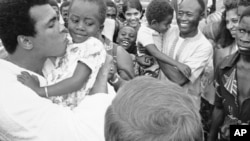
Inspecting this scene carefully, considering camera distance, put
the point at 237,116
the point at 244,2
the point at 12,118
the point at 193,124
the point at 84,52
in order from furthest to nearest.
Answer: the point at 244,2, the point at 237,116, the point at 84,52, the point at 12,118, the point at 193,124

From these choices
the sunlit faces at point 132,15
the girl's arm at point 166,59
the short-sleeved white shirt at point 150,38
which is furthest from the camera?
the sunlit faces at point 132,15

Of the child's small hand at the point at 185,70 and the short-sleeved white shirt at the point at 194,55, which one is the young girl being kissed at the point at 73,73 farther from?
the short-sleeved white shirt at the point at 194,55

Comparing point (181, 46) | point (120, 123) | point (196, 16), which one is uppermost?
point (120, 123)

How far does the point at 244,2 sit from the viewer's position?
283cm

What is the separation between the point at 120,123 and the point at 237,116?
5.07ft

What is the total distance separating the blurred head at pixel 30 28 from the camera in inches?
65.7

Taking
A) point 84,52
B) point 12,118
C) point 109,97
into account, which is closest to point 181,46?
point 84,52

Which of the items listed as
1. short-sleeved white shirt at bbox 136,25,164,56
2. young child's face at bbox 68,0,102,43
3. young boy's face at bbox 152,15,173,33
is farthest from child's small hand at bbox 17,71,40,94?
young boy's face at bbox 152,15,173,33

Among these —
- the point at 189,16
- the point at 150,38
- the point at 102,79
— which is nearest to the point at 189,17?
the point at 189,16

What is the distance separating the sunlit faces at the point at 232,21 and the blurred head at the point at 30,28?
161cm

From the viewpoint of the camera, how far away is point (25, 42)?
1.77 metres

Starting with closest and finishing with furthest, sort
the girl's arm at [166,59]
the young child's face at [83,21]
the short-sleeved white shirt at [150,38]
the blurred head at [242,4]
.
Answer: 1. the young child's face at [83,21]
2. the blurred head at [242,4]
3. the girl's arm at [166,59]
4. the short-sleeved white shirt at [150,38]

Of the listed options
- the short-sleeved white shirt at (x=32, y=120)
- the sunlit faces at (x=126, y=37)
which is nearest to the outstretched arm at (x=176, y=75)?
the sunlit faces at (x=126, y=37)

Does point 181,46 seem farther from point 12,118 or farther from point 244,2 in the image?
point 12,118
